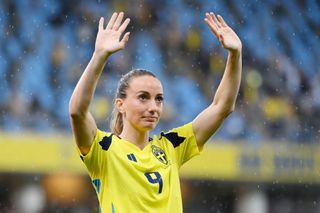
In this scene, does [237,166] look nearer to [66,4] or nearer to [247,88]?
[247,88]

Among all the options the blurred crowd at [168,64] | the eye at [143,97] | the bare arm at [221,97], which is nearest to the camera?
the eye at [143,97]

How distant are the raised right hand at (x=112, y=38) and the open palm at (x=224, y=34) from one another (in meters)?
0.46

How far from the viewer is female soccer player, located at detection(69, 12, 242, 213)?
→ 2904 millimetres

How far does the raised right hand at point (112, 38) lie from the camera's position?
2861mm

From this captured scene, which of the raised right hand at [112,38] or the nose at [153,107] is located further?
the nose at [153,107]

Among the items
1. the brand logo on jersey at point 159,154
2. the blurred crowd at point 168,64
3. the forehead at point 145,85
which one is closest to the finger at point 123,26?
the forehead at point 145,85

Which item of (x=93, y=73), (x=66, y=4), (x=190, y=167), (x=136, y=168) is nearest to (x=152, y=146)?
(x=136, y=168)

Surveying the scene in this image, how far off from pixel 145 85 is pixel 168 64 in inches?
365

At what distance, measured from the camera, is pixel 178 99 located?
11875 mm

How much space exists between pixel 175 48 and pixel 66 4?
6.78ft

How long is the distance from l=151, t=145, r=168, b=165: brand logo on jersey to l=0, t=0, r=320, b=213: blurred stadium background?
7.18 m

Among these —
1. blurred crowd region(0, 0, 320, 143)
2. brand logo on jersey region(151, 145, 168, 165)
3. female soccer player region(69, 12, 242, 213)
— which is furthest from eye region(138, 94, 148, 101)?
blurred crowd region(0, 0, 320, 143)

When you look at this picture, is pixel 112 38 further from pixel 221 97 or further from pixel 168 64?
pixel 168 64

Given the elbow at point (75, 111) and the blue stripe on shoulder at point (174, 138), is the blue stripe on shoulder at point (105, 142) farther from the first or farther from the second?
the blue stripe on shoulder at point (174, 138)
